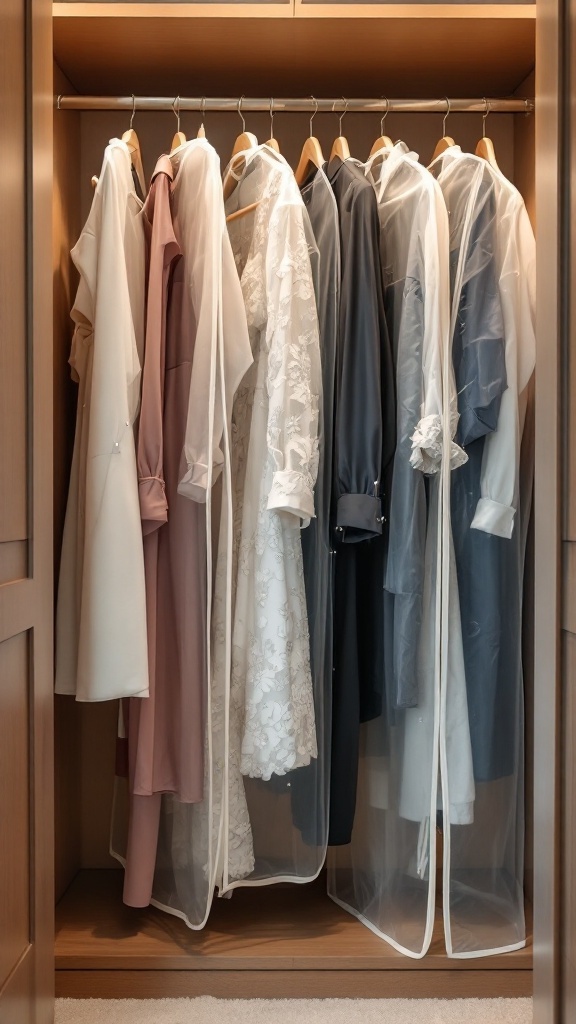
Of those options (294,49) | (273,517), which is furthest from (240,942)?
(294,49)

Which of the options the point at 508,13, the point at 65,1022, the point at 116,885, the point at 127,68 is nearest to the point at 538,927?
the point at 65,1022

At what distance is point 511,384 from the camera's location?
1.64m

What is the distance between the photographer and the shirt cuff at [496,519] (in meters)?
1.62

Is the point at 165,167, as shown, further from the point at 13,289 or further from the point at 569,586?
the point at 569,586

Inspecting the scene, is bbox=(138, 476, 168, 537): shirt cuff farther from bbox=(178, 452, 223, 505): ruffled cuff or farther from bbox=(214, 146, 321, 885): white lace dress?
bbox=(214, 146, 321, 885): white lace dress

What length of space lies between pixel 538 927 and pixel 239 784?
2.21 ft

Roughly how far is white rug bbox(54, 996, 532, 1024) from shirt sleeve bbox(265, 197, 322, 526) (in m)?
0.88

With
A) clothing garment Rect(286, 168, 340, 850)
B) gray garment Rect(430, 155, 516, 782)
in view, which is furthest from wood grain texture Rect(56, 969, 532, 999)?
gray garment Rect(430, 155, 516, 782)

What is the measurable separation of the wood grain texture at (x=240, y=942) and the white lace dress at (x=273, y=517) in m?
0.15

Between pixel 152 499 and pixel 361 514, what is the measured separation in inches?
14.9

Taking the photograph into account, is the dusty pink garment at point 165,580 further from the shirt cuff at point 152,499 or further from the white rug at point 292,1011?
the white rug at point 292,1011

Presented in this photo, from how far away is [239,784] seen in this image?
1.69 meters

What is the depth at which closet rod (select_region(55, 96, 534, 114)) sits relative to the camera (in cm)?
180

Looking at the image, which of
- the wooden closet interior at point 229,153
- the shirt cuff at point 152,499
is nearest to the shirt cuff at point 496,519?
the wooden closet interior at point 229,153
